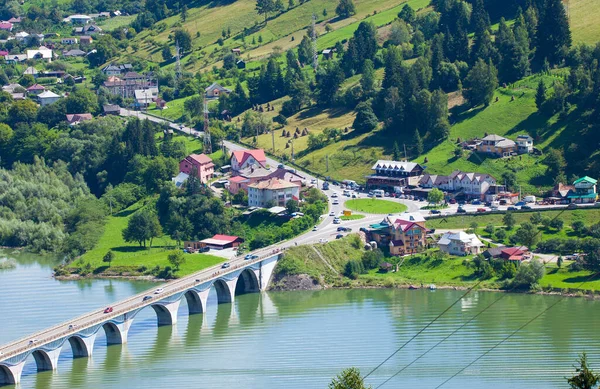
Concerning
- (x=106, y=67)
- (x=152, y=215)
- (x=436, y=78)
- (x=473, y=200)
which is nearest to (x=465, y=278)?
(x=473, y=200)

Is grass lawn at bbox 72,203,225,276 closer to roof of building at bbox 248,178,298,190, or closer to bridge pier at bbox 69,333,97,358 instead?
roof of building at bbox 248,178,298,190

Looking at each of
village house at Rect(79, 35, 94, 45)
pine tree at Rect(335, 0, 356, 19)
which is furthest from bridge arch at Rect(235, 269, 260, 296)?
village house at Rect(79, 35, 94, 45)

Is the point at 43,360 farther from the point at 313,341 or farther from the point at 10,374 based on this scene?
the point at 313,341

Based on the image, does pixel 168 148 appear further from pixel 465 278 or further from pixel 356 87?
pixel 465 278

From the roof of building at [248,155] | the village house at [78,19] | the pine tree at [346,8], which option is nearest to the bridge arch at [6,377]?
the roof of building at [248,155]

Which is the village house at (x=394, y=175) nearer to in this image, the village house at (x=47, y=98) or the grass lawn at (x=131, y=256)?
the grass lawn at (x=131, y=256)
